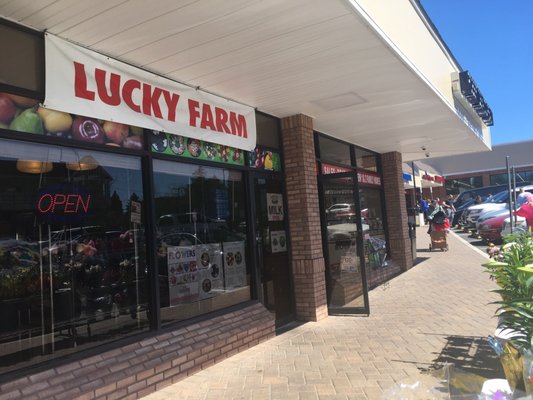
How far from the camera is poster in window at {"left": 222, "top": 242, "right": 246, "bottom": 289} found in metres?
6.11

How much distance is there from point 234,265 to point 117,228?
1839 mm

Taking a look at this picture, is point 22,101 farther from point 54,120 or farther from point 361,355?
point 361,355

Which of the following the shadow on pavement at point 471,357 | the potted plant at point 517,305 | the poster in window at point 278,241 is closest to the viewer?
the potted plant at point 517,305

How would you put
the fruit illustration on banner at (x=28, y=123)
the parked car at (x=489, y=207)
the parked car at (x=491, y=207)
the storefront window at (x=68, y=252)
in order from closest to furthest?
the fruit illustration on banner at (x=28, y=123)
the storefront window at (x=68, y=252)
the parked car at (x=491, y=207)
the parked car at (x=489, y=207)

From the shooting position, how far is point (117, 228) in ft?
16.3

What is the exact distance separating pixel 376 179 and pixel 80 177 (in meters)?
8.47

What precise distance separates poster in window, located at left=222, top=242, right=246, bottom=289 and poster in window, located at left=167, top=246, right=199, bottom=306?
55 centimetres

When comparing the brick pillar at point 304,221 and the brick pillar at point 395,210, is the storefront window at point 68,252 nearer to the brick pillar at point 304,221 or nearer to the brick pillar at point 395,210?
the brick pillar at point 304,221

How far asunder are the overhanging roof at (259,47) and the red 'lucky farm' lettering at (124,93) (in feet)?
0.73

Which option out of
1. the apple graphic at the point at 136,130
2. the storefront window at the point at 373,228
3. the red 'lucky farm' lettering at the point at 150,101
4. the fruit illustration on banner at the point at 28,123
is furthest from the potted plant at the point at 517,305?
the storefront window at the point at 373,228

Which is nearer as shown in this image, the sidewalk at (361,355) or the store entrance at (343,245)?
the sidewalk at (361,355)

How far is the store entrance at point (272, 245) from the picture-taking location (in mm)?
6566

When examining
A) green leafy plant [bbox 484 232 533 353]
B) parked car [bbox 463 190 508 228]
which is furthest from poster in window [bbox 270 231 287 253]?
parked car [bbox 463 190 508 228]

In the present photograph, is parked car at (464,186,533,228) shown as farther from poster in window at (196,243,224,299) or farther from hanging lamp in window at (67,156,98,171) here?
hanging lamp in window at (67,156,98,171)
